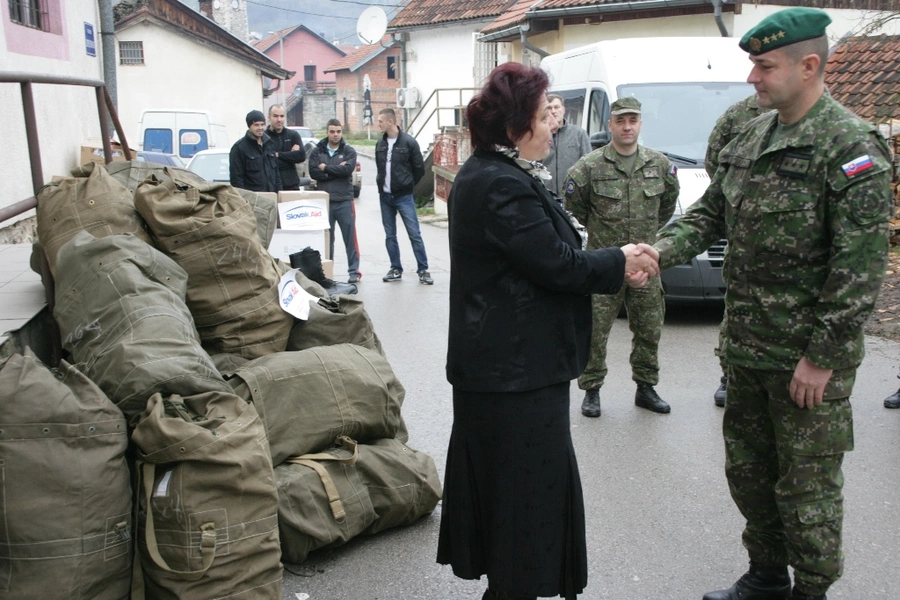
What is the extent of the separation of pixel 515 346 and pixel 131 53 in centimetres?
2939

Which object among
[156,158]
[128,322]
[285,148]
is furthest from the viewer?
[156,158]

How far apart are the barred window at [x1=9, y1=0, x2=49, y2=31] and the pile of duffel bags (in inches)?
247

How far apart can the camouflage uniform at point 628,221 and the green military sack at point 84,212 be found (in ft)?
9.59

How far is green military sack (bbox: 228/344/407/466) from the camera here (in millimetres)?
3791

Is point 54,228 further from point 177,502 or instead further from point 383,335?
point 383,335

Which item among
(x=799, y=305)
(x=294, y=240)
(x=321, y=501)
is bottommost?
(x=321, y=501)

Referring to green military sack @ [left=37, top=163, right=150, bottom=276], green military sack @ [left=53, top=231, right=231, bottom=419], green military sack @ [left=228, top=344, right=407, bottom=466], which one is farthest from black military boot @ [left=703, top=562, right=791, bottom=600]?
green military sack @ [left=37, top=163, right=150, bottom=276]

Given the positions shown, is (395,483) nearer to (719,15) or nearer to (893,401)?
(893,401)

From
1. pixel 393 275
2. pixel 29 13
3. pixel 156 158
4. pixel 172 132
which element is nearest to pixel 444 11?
pixel 172 132

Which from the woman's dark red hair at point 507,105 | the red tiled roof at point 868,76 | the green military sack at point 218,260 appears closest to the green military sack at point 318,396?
the green military sack at point 218,260

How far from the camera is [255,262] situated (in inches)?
168

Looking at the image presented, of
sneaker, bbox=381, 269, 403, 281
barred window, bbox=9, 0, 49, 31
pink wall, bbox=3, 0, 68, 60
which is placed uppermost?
barred window, bbox=9, 0, 49, 31

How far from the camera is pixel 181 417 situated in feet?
10.1

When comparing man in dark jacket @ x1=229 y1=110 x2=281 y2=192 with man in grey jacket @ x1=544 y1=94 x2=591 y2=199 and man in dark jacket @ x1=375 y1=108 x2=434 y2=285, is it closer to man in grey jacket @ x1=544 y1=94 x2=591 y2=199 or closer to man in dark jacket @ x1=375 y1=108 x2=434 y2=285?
man in dark jacket @ x1=375 y1=108 x2=434 y2=285
